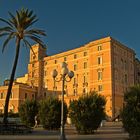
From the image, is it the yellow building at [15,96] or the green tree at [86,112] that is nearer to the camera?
the green tree at [86,112]

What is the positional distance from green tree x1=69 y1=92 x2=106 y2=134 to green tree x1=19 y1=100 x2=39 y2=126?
43.3ft

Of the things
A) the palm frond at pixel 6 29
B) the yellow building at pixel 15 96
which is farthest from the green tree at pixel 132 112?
the yellow building at pixel 15 96

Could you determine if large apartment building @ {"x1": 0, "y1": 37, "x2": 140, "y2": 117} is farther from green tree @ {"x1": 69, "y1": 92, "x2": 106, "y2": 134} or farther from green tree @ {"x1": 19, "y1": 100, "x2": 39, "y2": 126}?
green tree @ {"x1": 69, "y1": 92, "x2": 106, "y2": 134}

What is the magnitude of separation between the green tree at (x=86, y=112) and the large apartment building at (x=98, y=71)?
46.4 m

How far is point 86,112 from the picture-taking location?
1252 inches

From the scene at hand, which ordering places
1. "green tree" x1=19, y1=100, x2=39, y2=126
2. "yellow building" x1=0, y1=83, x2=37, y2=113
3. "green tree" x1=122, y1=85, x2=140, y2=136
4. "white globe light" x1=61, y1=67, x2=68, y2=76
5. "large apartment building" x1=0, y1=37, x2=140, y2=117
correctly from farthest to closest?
"yellow building" x1=0, y1=83, x2=37, y2=113
"large apartment building" x1=0, y1=37, x2=140, y2=117
"green tree" x1=19, y1=100, x2=39, y2=126
"green tree" x1=122, y1=85, x2=140, y2=136
"white globe light" x1=61, y1=67, x2=68, y2=76

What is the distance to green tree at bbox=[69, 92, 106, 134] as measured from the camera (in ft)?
104

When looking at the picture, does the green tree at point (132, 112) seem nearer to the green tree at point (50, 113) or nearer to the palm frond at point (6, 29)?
the green tree at point (50, 113)

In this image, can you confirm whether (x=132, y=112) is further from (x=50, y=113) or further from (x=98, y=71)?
(x=98, y=71)

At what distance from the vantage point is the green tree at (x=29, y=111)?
4469 centimetres

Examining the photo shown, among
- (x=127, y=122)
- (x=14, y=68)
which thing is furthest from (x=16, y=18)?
(x=127, y=122)

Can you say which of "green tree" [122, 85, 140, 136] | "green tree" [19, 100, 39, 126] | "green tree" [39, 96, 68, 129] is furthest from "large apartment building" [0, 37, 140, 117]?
"green tree" [122, 85, 140, 136]

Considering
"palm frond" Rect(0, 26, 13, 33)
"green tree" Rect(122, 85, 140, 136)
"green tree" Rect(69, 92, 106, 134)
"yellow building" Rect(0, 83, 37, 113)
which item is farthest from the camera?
"yellow building" Rect(0, 83, 37, 113)

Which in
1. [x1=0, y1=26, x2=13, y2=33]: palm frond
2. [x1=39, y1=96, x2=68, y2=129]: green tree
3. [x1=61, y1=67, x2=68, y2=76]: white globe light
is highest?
[x1=0, y1=26, x2=13, y2=33]: palm frond
